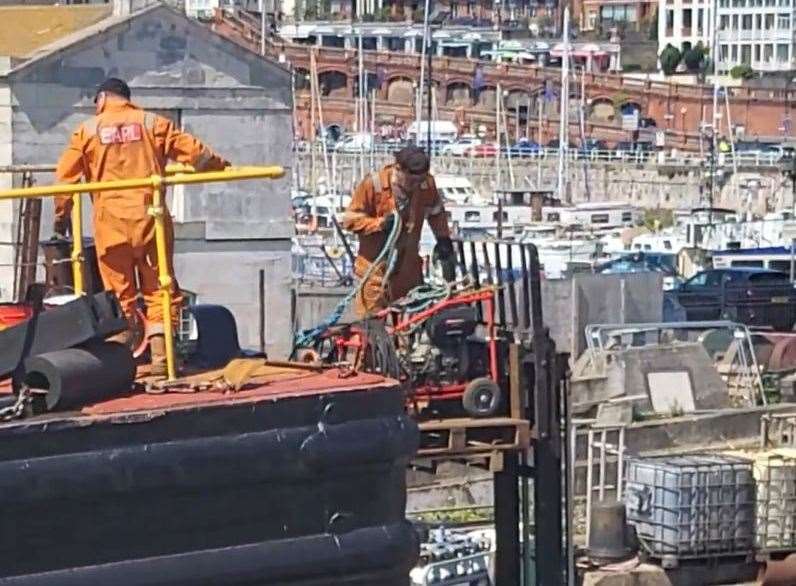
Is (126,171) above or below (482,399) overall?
above

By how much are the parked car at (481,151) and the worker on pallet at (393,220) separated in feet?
200

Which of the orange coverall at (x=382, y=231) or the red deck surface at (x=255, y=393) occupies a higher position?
the orange coverall at (x=382, y=231)

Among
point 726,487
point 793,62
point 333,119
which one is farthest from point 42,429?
point 793,62

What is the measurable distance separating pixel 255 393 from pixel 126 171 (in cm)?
121

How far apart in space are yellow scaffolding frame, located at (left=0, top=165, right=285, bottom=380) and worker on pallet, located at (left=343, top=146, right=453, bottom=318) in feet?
12.4

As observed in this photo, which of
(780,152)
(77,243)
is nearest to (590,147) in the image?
(780,152)

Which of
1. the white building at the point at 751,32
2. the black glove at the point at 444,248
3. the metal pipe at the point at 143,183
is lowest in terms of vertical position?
the black glove at the point at 444,248

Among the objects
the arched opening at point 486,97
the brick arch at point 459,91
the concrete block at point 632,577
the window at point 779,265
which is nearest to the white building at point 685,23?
the arched opening at point 486,97

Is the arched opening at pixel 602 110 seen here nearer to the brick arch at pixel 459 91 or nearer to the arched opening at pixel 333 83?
the brick arch at pixel 459 91

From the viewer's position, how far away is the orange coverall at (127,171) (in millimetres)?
8383

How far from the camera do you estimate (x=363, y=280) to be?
39.3ft

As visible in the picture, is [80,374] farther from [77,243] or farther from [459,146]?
[459,146]

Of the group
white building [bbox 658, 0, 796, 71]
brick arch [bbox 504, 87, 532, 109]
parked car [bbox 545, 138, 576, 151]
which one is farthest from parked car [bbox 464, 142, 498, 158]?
white building [bbox 658, 0, 796, 71]

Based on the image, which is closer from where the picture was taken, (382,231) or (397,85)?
(382,231)
